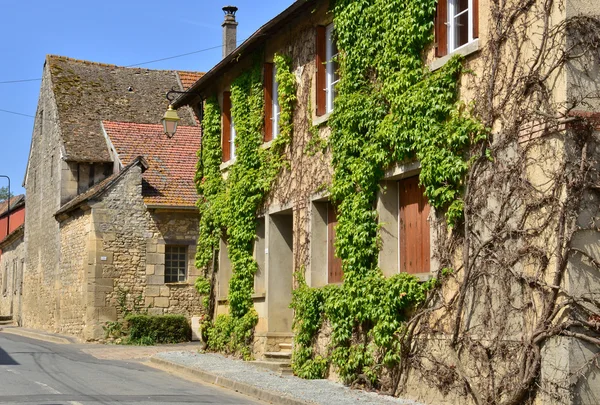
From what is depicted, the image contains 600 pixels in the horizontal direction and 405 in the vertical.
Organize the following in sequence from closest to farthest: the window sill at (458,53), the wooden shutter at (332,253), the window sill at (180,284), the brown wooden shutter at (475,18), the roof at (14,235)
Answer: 1. the window sill at (458,53)
2. the brown wooden shutter at (475,18)
3. the wooden shutter at (332,253)
4. the window sill at (180,284)
5. the roof at (14,235)

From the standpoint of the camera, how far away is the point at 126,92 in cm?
3169

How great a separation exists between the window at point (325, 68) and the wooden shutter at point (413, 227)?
2.75 meters

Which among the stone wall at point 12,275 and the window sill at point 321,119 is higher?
the window sill at point 321,119

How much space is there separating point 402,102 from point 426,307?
2700 mm

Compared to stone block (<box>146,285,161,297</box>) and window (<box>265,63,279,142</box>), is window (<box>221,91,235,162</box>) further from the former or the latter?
stone block (<box>146,285,161,297</box>)

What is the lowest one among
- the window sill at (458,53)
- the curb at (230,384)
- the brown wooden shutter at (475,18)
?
the curb at (230,384)

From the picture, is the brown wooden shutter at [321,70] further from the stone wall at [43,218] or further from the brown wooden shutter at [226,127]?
the stone wall at [43,218]

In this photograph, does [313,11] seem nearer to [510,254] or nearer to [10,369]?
[510,254]

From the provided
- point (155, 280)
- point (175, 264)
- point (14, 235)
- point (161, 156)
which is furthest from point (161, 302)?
point (14, 235)

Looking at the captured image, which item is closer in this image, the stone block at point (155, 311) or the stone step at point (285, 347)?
the stone step at point (285, 347)

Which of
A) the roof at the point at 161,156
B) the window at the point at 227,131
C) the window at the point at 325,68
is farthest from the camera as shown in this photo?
the roof at the point at 161,156

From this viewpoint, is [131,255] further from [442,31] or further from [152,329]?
[442,31]

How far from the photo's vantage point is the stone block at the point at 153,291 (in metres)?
25.6

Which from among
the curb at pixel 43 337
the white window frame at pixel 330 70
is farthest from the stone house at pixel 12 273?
the white window frame at pixel 330 70
